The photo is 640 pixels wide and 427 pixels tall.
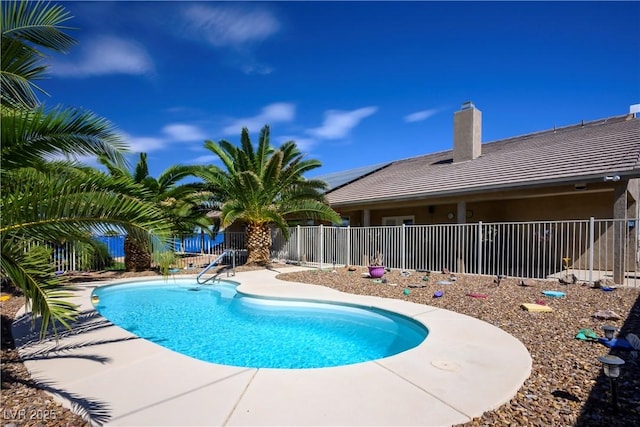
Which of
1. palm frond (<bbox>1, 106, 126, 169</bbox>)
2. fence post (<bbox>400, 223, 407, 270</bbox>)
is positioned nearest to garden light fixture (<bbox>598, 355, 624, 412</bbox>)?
palm frond (<bbox>1, 106, 126, 169</bbox>)

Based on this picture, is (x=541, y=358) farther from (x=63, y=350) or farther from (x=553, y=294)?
(x=63, y=350)

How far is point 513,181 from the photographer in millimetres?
11734

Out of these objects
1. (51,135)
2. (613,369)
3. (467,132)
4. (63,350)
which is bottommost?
(63,350)

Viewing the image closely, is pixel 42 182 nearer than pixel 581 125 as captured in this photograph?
Yes

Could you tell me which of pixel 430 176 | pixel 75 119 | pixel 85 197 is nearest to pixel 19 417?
pixel 85 197

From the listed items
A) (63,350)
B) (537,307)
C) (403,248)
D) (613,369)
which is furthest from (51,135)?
(403,248)

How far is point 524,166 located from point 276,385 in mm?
12866

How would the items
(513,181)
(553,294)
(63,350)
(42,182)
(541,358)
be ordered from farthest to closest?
(513,181), (553,294), (63,350), (541,358), (42,182)

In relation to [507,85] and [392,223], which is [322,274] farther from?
[507,85]

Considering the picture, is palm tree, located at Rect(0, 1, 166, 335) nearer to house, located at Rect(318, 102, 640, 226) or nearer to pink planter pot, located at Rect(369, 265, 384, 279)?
pink planter pot, located at Rect(369, 265, 384, 279)

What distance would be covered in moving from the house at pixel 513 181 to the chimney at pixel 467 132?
5 centimetres

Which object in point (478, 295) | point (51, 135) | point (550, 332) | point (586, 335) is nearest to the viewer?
point (51, 135)

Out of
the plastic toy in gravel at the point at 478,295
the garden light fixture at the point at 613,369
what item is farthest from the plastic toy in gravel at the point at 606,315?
the garden light fixture at the point at 613,369

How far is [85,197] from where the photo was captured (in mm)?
3834
